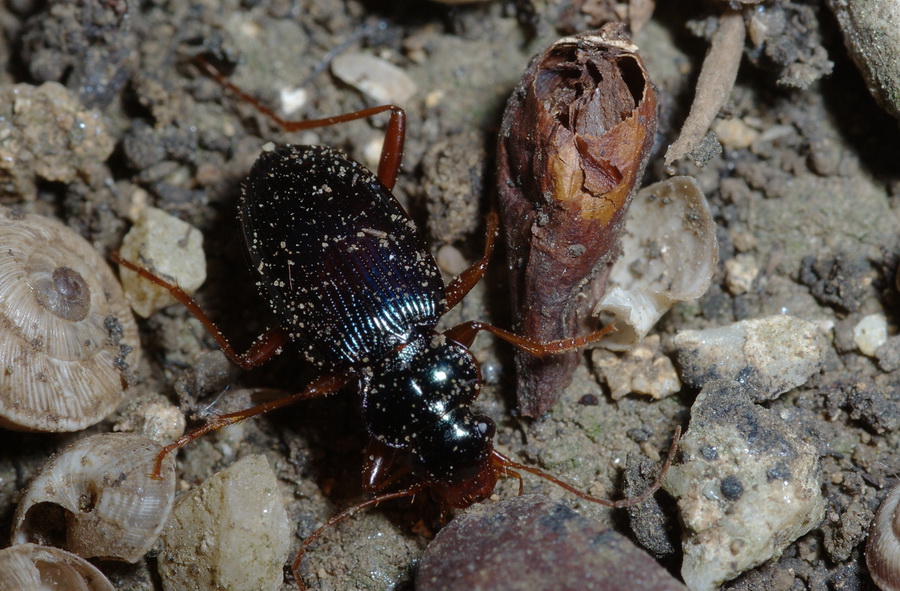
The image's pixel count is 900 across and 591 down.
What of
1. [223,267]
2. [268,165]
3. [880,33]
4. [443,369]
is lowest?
[223,267]

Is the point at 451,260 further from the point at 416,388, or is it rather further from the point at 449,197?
the point at 416,388

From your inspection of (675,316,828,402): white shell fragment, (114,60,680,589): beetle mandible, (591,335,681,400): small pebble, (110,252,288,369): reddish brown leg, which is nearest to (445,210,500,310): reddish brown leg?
(114,60,680,589): beetle mandible

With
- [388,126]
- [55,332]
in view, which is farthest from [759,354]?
[55,332]

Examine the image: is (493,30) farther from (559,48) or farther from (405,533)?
(405,533)

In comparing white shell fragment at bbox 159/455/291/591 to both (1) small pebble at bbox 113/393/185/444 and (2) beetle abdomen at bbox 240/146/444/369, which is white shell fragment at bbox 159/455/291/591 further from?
(2) beetle abdomen at bbox 240/146/444/369

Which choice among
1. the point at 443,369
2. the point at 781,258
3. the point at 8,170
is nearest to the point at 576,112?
the point at 443,369

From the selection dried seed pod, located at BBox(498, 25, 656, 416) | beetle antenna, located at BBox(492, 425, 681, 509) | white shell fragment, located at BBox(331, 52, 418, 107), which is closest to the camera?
dried seed pod, located at BBox(498, 25, 656, 416)

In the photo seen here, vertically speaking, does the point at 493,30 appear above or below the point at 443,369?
above
